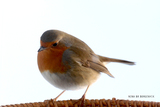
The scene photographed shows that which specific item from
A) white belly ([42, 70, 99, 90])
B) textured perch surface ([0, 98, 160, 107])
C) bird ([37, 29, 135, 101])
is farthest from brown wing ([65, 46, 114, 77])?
textured perch surface ([0, 98, 160, 107])

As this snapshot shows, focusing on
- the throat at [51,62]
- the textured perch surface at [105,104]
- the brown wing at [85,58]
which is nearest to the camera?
the textured perch surface at [105,104]

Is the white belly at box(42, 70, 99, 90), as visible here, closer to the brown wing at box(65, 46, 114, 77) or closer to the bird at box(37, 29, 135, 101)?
the bird at box(37, 29, 135, 101)

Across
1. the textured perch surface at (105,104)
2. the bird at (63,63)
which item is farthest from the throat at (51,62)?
the textured perch surface at (105,104)

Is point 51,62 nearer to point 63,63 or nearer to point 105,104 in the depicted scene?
Answer: point 63,63

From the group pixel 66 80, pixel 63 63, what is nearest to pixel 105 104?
pixel 66 80

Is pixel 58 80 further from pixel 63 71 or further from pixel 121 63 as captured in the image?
pixel 121 63

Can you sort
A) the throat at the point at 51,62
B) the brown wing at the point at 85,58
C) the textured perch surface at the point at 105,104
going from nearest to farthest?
the textured perch surface at the point at 105,104 < the throat at the point at 51,62 < the brown wing at the point at 85,58

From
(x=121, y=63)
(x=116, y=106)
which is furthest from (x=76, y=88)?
(x=121, y=63)

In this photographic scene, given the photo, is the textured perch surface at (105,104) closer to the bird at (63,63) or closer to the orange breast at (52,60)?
the bird at (63,63)
